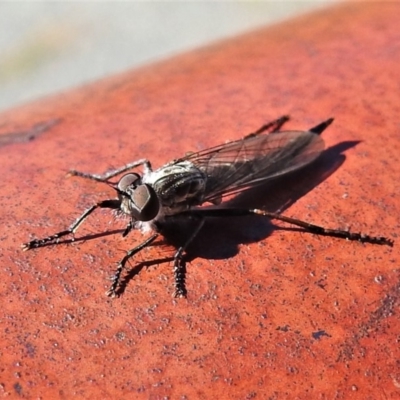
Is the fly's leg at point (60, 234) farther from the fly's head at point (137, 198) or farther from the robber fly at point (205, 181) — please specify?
the fly's head at point (137, 198)

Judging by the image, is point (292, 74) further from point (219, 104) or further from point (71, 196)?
point (71, 196)

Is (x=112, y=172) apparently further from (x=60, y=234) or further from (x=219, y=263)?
(x=219, y=263)

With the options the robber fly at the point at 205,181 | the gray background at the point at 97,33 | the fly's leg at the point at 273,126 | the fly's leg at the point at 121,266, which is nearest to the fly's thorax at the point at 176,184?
the robber fly at the point at 205,181

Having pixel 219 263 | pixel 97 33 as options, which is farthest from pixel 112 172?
pixel 97 33

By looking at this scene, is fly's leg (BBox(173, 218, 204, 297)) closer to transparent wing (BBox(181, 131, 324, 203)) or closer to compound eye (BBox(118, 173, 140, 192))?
compound eye (BBox(118, 173, 140, 192))

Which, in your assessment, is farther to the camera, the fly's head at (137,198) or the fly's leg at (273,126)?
the fly's leg at (273,126)

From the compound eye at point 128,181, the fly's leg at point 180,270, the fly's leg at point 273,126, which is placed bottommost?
the fly's leg at point 273,126

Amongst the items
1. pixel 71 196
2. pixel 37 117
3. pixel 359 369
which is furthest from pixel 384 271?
pixel 37 117
